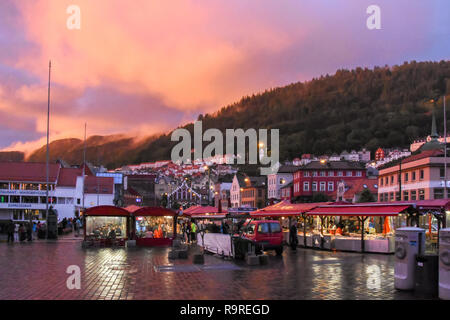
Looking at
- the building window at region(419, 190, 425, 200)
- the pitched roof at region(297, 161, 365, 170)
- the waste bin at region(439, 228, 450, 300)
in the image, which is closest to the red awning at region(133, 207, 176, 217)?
the waste bin at region(439, 228, 450, 300)

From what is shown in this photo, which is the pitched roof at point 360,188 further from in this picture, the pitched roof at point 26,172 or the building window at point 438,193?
the pitched roof at point 26,172

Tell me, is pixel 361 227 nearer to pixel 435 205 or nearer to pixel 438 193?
pixel 435 205

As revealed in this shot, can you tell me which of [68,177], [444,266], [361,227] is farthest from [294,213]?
[68,177]

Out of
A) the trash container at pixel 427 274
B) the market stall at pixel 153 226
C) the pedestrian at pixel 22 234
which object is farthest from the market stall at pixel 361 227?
the pedestrian at pixel 22 234

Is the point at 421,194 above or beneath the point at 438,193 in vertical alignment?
beneath

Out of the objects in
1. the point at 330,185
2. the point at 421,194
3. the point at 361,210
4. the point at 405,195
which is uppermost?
the point at 330,185

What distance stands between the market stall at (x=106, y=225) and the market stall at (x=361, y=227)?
12.1 meters

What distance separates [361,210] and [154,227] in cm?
1377

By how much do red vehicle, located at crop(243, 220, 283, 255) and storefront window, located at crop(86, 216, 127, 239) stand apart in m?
10.5

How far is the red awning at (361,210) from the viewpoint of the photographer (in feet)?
79.6

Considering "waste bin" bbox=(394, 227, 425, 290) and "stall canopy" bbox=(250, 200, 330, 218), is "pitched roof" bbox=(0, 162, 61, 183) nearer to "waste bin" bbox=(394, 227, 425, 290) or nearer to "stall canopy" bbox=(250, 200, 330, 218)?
"stall canopy" bbox=(250, 200, 330, 218)

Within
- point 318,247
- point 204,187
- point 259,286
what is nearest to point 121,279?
point 259,286

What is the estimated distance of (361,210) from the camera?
87.4ft
